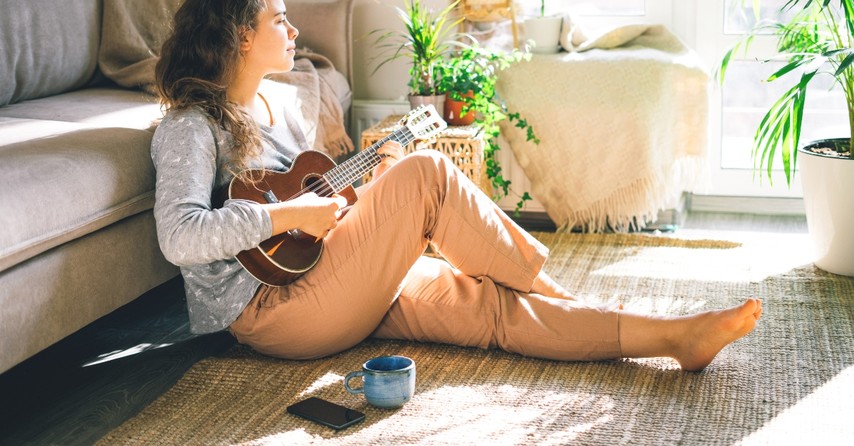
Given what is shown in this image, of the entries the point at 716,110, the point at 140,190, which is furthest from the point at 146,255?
the point at 716,110

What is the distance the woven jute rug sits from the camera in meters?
1.70

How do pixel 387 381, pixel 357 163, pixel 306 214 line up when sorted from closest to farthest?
pixel 387 381, pixel 306 214, pixel 357 163

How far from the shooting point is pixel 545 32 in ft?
10.2

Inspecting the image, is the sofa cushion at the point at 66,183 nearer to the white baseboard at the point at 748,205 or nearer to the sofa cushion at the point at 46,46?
the sofa cushion at the point at 46,46

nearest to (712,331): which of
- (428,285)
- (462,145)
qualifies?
(428,285)

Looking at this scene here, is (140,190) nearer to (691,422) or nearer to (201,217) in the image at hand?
(201,217)

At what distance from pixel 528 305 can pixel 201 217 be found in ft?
2.26

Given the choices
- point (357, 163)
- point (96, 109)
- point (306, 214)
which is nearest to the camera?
point (306, 214)

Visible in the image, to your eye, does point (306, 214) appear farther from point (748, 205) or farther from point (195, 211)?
point (748, 205)

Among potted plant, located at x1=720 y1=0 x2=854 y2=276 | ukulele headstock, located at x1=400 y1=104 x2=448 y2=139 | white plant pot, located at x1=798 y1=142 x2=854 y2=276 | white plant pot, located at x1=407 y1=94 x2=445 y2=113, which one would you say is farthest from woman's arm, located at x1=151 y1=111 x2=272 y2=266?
white plant pot, located at x1=798 y1=142 x2=854 y2=276

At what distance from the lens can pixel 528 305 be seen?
196 centimetres

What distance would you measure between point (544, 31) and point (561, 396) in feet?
5.26

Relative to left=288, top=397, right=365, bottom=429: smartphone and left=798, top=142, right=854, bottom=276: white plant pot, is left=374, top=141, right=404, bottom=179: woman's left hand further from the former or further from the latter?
left=798, top=142, right=854, bottom=276: white plant pot

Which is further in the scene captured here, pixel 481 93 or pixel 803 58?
pixel 481 93
